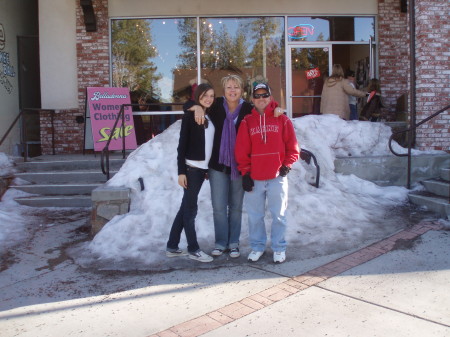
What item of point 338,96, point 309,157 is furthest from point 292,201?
point 338,96

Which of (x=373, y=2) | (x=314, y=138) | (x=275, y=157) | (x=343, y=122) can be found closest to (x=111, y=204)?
(x=275, y=157)

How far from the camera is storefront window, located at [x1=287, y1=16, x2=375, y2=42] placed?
11.2m

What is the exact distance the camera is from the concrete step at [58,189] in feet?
26.1

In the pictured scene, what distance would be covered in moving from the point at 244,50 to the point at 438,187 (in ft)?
19.6

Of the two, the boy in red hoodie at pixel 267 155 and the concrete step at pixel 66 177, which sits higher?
the boy in red hoodie at pixel 267 155

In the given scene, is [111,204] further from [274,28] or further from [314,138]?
[274,28]

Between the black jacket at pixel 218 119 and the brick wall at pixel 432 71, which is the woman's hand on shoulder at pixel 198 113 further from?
the brick wall at pixel 432 71

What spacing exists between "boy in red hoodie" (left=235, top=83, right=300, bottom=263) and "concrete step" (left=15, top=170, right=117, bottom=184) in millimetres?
4206

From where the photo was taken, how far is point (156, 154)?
705cm

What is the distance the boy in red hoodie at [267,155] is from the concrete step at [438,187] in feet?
10.4

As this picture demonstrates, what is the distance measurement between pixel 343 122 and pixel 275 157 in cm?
421

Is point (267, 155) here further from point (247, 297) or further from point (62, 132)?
point (62, 132)

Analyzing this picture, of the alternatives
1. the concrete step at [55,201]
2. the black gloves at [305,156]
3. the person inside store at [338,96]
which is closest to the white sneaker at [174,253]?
the black gloves at [305,156]

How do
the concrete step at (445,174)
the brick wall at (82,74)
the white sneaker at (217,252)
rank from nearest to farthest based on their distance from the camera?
the white sneaker at (217,252) < the concrete step at (445,174) < the brick wall at (82,74)
